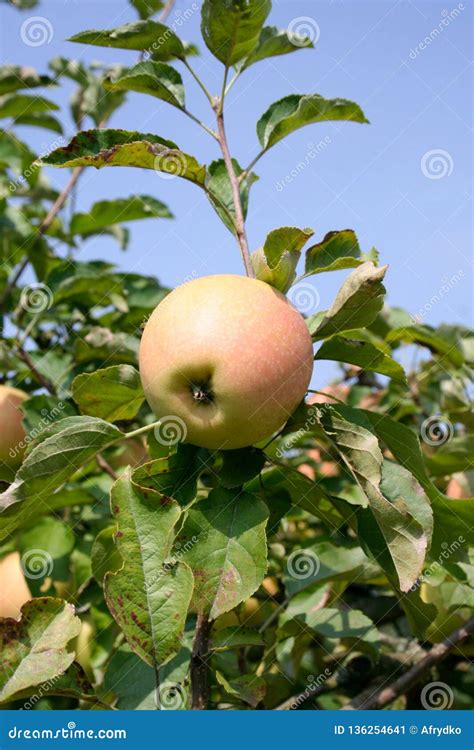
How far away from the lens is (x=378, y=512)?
4.20 feet

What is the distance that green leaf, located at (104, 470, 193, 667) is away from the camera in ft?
4.18

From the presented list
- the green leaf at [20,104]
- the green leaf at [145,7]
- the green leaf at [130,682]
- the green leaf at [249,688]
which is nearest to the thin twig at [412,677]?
the green leaf at [249,688]

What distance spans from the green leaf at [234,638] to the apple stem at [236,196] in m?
0.65

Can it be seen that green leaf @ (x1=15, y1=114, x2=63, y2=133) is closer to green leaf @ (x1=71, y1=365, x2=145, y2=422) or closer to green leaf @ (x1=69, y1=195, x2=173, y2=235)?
green leaf @ (x1=69, y1=195, x2=173, y2=235)

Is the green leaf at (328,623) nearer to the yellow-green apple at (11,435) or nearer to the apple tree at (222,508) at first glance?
the apple tree at (222,508)

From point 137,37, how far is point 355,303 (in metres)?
0.72

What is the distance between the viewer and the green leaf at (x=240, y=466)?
1.39 meters

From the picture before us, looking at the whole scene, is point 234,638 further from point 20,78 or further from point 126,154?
point 20,78

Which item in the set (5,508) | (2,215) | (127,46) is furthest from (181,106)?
(2,215)

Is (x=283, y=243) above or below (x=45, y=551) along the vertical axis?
above

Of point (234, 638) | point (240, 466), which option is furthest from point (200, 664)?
point (240, 466)

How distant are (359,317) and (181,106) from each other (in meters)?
0.61

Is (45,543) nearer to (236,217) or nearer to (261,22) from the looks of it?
(236,217)

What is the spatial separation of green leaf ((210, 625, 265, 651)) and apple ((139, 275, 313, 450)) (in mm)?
379
